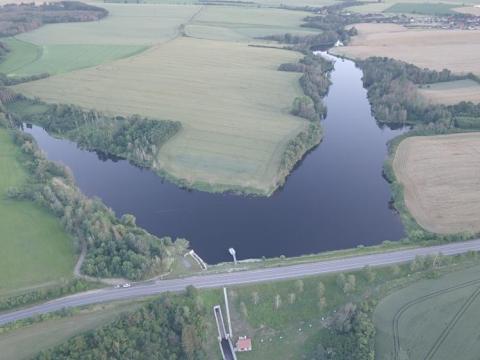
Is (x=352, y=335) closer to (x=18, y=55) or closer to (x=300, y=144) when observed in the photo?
(x=300, y=144)

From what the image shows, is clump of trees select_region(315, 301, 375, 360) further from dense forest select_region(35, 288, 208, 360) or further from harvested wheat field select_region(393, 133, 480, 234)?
harvested wheat field select_region(393, 133, 480, 234)

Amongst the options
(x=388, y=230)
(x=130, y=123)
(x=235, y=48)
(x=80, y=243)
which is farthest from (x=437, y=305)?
(x=235, y=48)

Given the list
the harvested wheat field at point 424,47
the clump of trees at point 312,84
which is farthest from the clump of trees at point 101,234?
the harvested wheat field at point 424,47

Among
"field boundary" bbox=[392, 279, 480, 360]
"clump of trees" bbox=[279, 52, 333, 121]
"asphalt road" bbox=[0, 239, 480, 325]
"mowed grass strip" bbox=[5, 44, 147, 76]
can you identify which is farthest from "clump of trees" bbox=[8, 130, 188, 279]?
"mowed grass strip" bbox=[5, 44, 147, 76]

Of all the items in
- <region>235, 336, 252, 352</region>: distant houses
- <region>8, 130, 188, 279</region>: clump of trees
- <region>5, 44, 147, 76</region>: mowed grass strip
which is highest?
<region>5, 44, 147, 76</region>: mowed grass strip

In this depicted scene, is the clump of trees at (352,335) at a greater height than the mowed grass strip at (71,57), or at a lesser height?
lesser

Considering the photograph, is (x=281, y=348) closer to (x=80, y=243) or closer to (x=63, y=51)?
(x=80, y=243)

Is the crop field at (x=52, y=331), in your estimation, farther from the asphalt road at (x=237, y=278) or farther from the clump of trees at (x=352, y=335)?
the clump of trees at (x=352, y=335)
